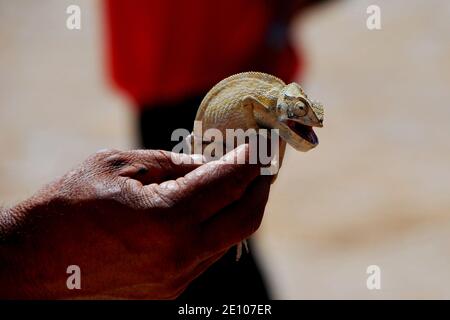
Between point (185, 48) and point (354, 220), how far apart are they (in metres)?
2.42

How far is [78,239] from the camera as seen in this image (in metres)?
2.23

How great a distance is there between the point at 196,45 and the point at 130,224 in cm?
236

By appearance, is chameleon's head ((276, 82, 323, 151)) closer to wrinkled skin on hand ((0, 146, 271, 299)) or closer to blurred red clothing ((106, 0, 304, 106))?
wrinkled skin on hand ((0, 146, 271, 299))

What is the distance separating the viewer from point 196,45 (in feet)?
14.6

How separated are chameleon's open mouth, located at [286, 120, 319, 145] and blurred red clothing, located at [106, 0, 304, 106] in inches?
78.2

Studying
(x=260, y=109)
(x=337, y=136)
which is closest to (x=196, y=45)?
(x=260, y=109)

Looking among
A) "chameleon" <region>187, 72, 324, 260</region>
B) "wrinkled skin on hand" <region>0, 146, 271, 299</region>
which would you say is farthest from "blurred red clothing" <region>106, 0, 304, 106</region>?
"wrinkled skin on hand" <region>0, 146, 271, 299</region>

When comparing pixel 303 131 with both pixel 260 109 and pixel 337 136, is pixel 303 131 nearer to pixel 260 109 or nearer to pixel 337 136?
pixel 260 109

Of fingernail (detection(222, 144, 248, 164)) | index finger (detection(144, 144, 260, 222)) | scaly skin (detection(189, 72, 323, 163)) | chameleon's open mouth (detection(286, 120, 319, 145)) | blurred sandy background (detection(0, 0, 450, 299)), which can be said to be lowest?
blurred sandy background (detection(0, 0, 450, 299))

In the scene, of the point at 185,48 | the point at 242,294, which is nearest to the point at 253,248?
the point at 242,294

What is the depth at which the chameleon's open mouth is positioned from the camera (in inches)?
93.2

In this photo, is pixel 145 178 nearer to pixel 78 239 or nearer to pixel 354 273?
pixel 78 239

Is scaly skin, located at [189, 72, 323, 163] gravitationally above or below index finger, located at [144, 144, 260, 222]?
above

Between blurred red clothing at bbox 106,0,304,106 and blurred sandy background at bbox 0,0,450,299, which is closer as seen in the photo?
blurred red clothing at bbox 106,0,304,106
